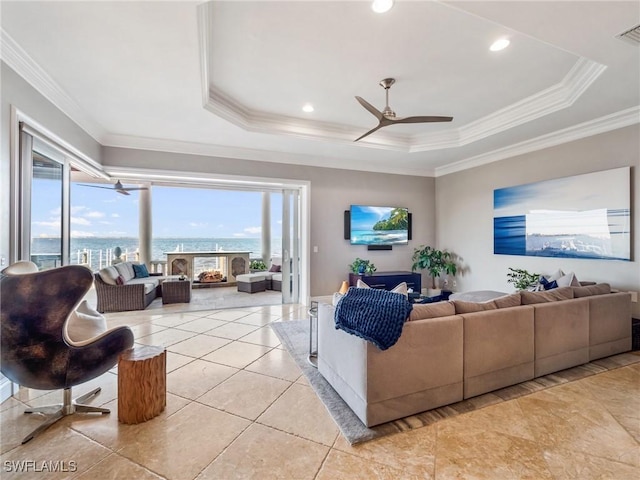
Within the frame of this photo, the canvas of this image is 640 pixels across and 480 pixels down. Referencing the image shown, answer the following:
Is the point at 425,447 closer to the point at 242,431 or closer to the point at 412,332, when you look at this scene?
the point at 412,332

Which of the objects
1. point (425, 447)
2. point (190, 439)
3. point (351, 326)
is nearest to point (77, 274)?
point (190, 439)

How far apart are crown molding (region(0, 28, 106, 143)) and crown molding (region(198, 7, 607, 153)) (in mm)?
1397

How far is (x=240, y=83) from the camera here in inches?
131

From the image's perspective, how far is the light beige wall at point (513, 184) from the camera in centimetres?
361

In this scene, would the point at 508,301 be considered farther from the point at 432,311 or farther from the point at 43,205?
the point at 43,205

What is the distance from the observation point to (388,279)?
18.6 feet

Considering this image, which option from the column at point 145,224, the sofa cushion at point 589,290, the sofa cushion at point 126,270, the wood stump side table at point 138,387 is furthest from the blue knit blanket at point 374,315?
the column at point 145,224

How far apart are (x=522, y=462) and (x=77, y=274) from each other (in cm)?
298

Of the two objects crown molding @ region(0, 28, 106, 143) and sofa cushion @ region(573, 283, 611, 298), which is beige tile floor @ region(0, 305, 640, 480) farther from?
crown molding @ region(0, 28, 106, 143)

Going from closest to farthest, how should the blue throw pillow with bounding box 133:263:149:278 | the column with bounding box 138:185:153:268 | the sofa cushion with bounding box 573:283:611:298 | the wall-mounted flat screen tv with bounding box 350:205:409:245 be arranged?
the sofa cushion with bounding box 573:283:611:298 → the wall-mounted flat screen tv with bounding box 350:205:409:245 → the blue throw pillow with bounding box 133:263:149:278 → the column with bounding box 138:185:153:268

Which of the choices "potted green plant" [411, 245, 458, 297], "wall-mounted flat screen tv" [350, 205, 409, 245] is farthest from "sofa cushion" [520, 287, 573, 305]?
"wall-mounted flat screen tv" [350, 205, 409, 245]

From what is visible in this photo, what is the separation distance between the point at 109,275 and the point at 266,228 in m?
4.83

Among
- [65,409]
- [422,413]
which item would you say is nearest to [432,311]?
[422,413]

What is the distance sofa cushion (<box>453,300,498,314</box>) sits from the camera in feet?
7.66
